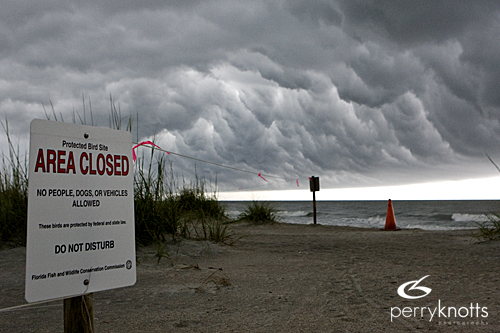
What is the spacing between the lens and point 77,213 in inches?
74.8

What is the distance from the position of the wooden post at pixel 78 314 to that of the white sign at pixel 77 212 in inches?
5.1

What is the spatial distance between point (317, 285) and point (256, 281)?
63 centimetres

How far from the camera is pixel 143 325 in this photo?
107 inches

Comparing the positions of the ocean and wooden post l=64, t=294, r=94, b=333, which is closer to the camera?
wooden post l=64, t=294, r=94, b=333

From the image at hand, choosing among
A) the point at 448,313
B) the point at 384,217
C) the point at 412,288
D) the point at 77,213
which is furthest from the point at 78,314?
the point at 384,217

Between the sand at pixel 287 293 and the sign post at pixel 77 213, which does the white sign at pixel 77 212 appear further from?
the sand at pixel 287 293

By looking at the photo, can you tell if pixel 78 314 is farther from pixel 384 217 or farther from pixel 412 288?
pixel 384 217

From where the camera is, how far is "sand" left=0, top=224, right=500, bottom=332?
267 centimetres

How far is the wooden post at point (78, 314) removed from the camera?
6.48ft

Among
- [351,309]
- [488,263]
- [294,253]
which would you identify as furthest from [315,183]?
[351,309]

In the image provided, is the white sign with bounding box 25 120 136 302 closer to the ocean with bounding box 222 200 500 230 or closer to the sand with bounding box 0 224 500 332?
the sand with bounding box 0 224 500 332

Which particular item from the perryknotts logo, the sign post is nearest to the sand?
the perryknotts logo

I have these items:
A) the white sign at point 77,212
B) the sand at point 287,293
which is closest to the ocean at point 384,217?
the sand at point 287,293

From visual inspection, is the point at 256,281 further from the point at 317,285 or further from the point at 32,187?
the point at 32,187
